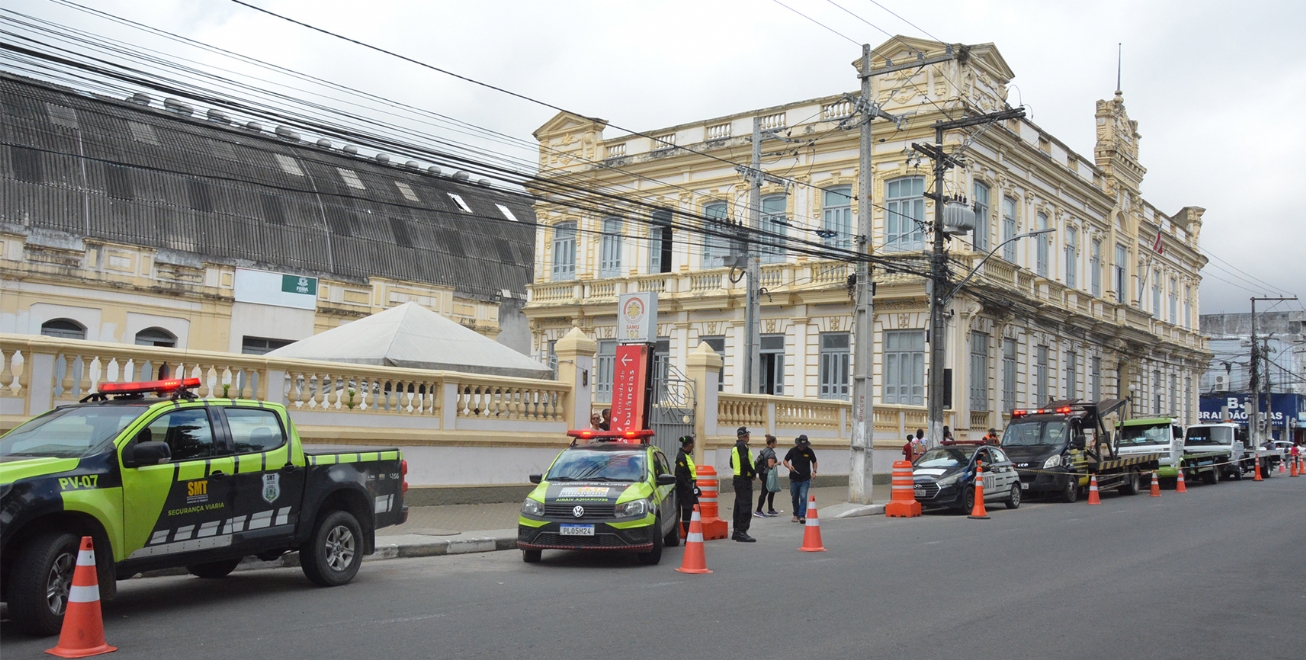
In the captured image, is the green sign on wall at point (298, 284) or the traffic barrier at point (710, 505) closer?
the traffic barrier at point (710, 505)

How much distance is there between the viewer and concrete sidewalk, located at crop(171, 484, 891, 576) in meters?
13.6

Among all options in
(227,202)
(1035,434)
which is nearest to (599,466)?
(1035,434)

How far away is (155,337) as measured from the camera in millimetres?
34094

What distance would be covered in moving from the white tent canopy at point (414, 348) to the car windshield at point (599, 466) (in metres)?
6.79

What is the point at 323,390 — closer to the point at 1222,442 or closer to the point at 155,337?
the point at 155,337

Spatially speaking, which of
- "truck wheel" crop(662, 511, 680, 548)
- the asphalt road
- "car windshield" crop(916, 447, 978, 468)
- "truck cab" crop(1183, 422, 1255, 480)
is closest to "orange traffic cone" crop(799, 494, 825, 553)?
the asphalt road

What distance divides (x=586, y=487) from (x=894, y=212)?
23.3m

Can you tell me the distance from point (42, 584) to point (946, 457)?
1861cm

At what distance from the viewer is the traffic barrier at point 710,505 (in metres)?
16.2

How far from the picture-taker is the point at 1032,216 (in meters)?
38.0

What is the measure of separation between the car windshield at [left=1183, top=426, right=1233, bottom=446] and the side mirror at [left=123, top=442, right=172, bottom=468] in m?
35.8

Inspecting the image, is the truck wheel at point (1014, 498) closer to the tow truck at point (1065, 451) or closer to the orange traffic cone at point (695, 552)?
the tow truck at point (1065, 451)

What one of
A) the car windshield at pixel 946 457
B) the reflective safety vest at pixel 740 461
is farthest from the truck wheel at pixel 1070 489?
the reflective safety vest at pixel 740 461

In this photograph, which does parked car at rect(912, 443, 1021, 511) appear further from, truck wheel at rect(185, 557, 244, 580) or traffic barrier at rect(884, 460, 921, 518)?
truck wheel at rect(185, 557, 244, 580)
